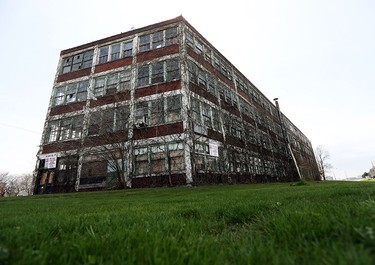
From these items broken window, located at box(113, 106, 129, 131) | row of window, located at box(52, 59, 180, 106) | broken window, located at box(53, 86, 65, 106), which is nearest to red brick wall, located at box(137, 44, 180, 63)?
row of window, located at box(52, 59, 180, 106)

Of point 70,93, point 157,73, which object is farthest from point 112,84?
point 70,93

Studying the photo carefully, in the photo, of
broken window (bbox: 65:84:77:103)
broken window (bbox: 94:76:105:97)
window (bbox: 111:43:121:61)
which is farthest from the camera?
broken window (bbox: 65:84:77:103)

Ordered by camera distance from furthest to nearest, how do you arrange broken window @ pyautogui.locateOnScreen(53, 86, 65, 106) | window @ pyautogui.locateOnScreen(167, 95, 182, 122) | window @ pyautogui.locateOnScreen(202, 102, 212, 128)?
broken window @ pyautogui.locateOnScreen(53, 86, 65, 106)
window @ pyautogui.locateOnScreen(202, 102, 212, 128)
window @ pyautogui.locateOnScreen(167, 95, 182, 122)

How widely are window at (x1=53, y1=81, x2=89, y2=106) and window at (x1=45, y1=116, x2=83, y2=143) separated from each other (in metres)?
2.17

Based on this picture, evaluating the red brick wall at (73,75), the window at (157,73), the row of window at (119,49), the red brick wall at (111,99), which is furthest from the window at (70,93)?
the window at (157,73)

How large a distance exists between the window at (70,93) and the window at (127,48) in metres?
5.10

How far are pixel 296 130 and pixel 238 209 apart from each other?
6002 cm

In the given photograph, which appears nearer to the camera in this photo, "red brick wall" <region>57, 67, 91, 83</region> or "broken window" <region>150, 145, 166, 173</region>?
"broken window" <region>150, 145, 166, 173</region>

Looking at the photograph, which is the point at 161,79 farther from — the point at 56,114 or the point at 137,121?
the point at 56,114

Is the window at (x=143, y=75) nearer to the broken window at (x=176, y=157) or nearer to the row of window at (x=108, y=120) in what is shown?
the row of window at (x=108, y=120)

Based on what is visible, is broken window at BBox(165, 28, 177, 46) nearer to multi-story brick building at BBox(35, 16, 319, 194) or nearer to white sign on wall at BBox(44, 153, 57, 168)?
multi-story brick building at BBox(35, 16, 319, 194)

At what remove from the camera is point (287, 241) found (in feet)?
5.25

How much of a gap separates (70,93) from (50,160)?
733cm

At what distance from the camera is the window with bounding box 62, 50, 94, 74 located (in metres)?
24.5
